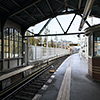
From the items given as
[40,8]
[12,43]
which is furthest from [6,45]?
[40,8]

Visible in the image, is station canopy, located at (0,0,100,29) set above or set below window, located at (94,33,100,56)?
above

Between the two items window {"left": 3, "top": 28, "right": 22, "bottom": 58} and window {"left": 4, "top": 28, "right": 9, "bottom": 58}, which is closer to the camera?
window {"left": 4, "top": 28, "right": 9, "bottom": 58}

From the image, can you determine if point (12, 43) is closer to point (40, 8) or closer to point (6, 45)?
point (6, 45)

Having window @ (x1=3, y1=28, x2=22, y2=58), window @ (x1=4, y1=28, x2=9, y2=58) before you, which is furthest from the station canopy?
window @ (x1=4, y1=28, x2=9, y2=58)

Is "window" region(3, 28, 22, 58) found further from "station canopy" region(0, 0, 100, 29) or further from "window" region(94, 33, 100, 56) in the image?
"window" region(94, 33, 100, 56)

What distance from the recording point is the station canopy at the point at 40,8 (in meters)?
6.36

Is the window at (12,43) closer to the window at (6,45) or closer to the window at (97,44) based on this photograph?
the window at (6,45)

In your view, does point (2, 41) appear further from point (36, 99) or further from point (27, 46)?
point (36, 99)

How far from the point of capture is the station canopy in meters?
6.36

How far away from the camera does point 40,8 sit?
25.8 ft

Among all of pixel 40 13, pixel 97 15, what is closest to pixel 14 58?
pixel 40 13

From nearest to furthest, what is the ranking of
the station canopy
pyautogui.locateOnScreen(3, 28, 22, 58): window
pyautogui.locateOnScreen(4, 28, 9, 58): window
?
the station canopy, pyautogui.locateOnScreen(4, 28, 9, 58): window, pyautogui.locateOnScreen(3, 28, 22, 58): window

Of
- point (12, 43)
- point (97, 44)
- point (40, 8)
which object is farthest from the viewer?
point (12, 43)

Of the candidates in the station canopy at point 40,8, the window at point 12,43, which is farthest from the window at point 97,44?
the window at point 12,43
